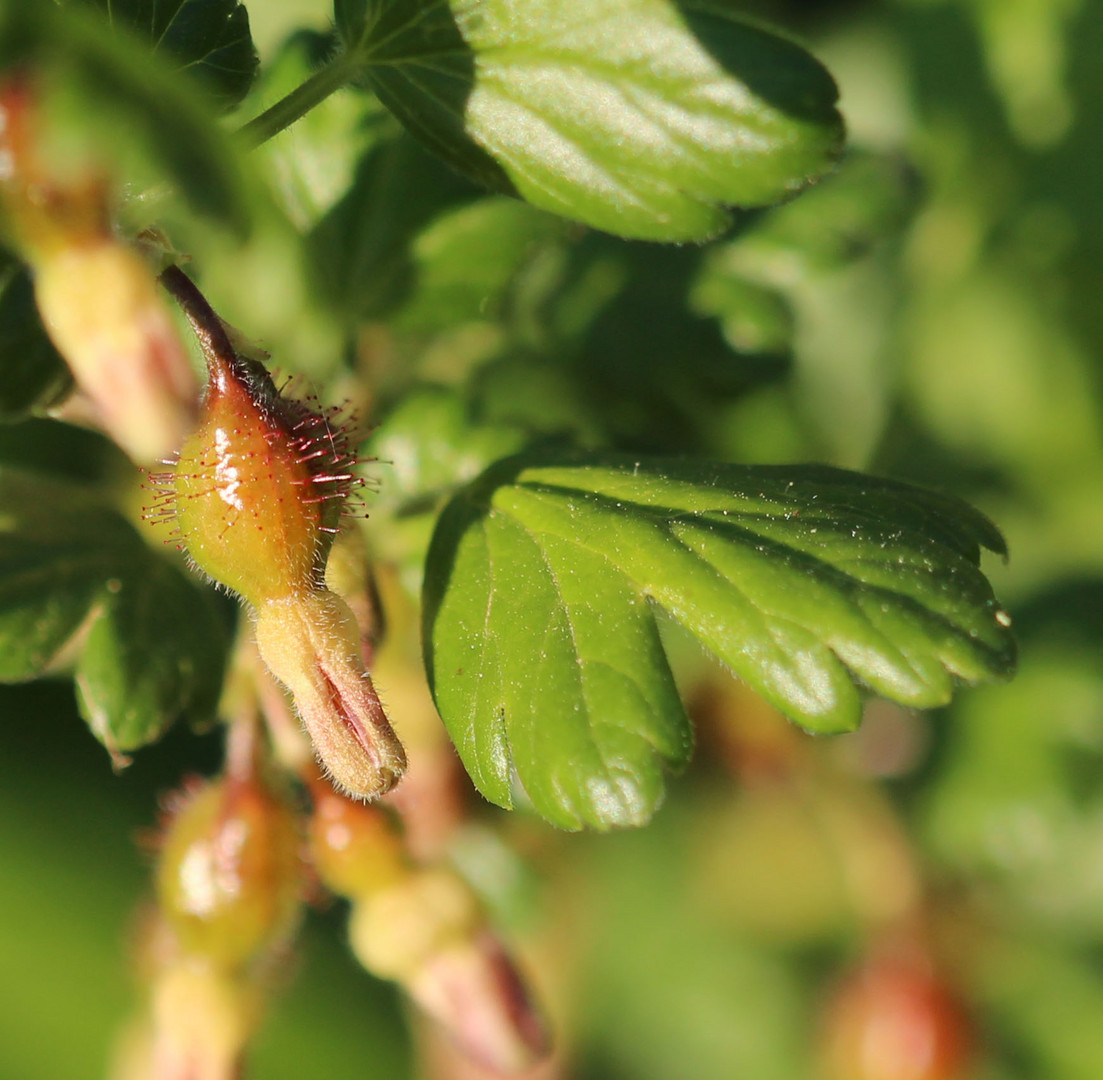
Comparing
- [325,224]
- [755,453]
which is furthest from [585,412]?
[755,453]

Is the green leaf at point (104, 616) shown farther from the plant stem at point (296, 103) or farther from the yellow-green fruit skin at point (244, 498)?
the plant stem at point (296, 103)

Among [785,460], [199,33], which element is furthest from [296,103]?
[785,460]

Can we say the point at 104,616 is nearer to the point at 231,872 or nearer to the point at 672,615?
the point at 231,872

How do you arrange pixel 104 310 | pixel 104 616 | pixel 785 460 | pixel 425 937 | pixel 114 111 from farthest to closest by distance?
pixel 785 460 < pixel 425 937 < pixel 104 616 < pixel 104 310 < pixel 114 111

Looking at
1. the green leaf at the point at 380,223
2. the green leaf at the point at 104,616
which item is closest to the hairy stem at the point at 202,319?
the green leaf at the point at 104,616

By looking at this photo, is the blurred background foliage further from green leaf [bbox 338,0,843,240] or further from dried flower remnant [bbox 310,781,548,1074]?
green leaf [bbox 338,0,843,240]

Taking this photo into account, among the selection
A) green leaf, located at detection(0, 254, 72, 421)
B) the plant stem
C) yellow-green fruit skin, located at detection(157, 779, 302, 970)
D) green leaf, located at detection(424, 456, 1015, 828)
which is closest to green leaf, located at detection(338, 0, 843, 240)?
the plant stem
